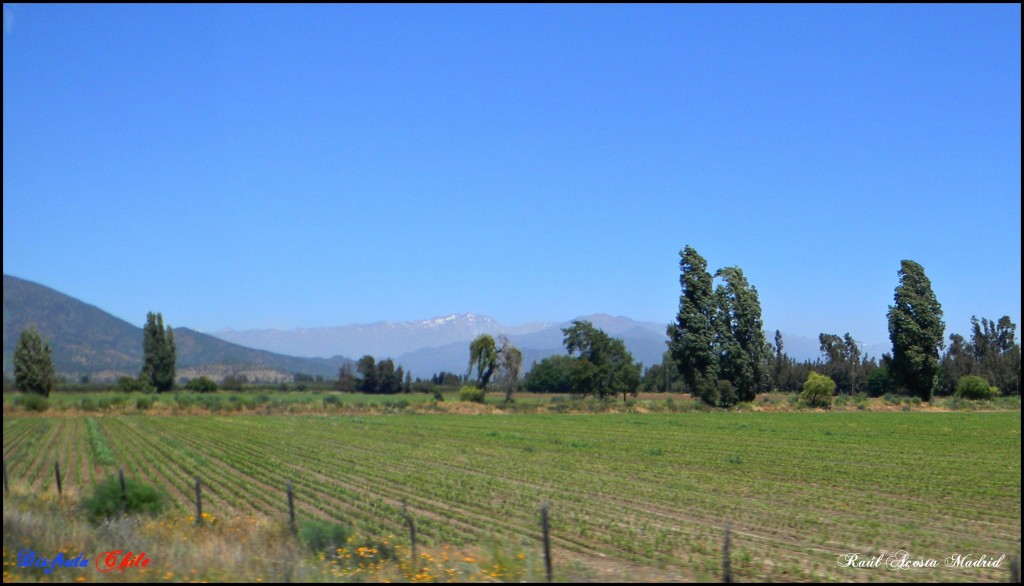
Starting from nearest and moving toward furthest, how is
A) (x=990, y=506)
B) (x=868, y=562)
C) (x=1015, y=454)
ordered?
1. (x=868, y=562)
2. (x=990, y=506)
3. (x=1015, y=454)

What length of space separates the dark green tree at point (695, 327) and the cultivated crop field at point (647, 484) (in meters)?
23.2

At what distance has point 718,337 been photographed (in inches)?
2798

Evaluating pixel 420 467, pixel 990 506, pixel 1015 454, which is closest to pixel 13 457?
pixel 420 467

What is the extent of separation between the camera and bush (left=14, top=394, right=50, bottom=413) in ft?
47.4

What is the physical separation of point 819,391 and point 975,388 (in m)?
31.7

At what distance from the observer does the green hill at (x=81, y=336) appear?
42.6 ft

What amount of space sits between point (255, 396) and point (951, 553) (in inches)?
2945

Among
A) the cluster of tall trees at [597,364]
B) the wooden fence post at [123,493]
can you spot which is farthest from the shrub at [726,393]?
the wooden fence post at [123,493]

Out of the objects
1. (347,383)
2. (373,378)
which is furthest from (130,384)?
(347,383)

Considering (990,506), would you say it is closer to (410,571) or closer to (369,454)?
(410,571)

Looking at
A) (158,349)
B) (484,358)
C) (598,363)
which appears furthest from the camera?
(598,363)

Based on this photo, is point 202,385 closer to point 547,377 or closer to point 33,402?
point 33,402

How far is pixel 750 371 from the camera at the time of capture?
69.8 meters

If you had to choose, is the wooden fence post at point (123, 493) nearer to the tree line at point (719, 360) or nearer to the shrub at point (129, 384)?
the tree line at point (719, 360)
